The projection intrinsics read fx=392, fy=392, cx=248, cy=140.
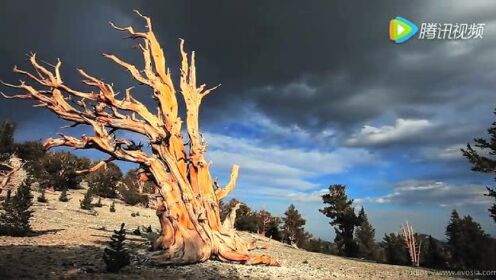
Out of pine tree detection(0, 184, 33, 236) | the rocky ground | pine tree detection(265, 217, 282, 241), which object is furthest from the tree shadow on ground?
pine tree detection(265, 217, 282, 241)

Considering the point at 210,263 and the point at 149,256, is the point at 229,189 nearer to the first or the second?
the point at 210,263

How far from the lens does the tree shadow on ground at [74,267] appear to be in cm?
999

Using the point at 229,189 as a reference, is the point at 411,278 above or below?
below

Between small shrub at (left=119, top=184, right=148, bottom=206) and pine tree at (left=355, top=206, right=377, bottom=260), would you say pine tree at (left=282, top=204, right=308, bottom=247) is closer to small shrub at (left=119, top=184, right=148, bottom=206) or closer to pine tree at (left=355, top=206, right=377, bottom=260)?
pine tree at (left=355, top=206, right=377, bottom=260)

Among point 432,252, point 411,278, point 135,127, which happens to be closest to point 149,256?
point 135,127

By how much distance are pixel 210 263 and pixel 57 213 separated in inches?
546

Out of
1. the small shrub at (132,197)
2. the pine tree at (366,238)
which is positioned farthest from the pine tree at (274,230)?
the small shrub at (132,197)

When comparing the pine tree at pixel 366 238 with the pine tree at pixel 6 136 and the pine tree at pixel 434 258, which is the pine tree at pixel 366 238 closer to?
the pine tree at pixel 434 258

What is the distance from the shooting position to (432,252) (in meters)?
32.3

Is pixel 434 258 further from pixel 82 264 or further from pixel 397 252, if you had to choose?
pixel 82 264

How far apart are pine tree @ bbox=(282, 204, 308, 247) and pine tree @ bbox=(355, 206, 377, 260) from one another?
19.2ft

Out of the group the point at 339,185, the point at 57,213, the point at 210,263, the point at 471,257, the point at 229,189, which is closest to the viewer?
the point at 210,263

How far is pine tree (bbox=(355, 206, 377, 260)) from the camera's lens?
4109cm

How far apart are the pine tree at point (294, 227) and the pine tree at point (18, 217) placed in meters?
30.7
